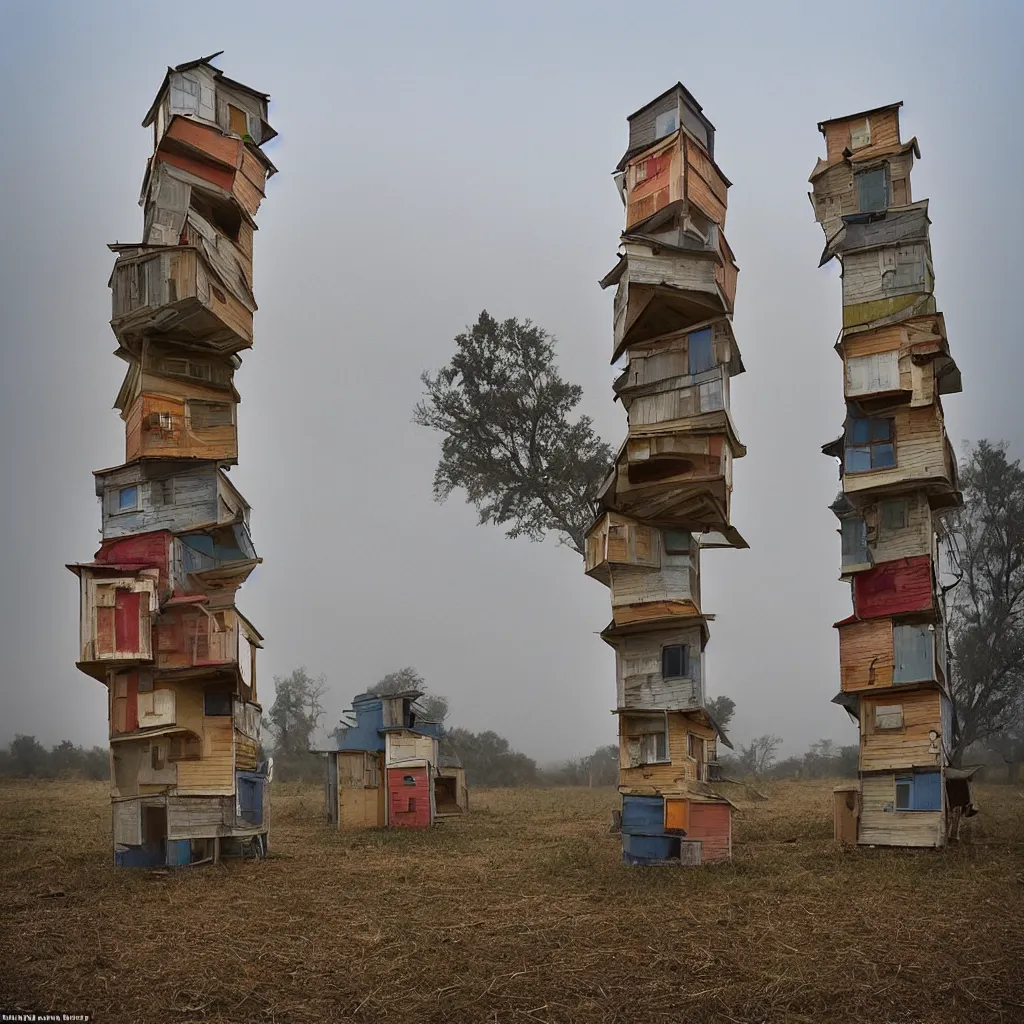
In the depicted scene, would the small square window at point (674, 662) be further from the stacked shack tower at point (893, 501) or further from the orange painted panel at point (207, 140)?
the orange painted panel at point (207, 140)

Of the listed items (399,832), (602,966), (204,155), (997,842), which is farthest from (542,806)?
(602,966)

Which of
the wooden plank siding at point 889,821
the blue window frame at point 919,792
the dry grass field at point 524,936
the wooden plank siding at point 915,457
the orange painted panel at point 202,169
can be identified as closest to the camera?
the dry grass field at point 524,936

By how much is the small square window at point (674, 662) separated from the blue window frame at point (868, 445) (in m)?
6.98

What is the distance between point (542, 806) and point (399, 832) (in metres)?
12.3

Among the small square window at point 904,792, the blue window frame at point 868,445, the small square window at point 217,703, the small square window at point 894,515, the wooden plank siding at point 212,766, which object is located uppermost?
the blue window frame at point 868,445

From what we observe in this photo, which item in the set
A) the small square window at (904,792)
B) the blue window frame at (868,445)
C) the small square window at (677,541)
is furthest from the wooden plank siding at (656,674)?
the blue window frame at (868,445)

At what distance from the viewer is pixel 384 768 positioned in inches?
1379

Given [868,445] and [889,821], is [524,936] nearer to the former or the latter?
[889,821]

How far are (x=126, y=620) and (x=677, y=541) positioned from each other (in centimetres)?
1109

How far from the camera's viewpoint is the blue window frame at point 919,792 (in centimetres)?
2306

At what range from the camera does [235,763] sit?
22.6m

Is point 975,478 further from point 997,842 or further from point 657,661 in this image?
point 657,661

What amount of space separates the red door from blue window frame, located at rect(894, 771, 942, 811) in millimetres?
16366

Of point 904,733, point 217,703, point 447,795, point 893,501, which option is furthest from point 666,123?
point 447,795
